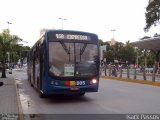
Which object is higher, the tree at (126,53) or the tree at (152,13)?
the tree at (152,13)

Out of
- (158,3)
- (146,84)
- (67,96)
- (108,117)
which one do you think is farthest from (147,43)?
(108,117)

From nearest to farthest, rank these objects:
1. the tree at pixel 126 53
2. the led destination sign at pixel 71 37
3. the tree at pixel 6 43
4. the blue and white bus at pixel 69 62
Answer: the blue and white bus at pixel 69 62 → the led destination sign at pixel 71 37 → the tree at pixel 6 43 → the tree at pixel 126 53

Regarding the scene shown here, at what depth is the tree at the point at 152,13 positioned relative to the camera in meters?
60.9

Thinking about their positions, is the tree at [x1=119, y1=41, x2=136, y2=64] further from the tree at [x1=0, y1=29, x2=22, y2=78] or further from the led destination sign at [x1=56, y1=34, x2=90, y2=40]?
the led destination sign at [x1=56, y1=34, x2=90, y2=40]

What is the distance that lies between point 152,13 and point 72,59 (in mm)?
49710

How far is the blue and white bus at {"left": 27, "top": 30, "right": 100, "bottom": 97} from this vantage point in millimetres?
14258

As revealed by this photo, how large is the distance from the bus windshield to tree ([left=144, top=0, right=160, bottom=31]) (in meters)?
48.1

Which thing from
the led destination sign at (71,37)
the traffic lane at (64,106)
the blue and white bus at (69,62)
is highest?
the led destination sign at (71,37)

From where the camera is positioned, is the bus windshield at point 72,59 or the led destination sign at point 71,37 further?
the led destination sign at point 71,37

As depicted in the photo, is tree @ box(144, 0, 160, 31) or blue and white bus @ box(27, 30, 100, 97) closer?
blue and white bus @ box(27, 30, 100, 97)

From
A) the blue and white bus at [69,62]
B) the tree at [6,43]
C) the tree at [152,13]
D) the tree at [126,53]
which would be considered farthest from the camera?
the tree at [126,53]

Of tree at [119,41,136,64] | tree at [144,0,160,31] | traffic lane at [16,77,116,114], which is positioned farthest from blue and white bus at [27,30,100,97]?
tree at [119,41,136,64]

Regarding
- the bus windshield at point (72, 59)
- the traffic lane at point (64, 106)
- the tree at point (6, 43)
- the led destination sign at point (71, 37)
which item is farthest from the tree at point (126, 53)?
the bus windshield at point (72, 59)

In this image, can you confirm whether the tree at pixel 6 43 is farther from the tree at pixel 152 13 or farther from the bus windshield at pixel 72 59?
the tree at pixel 152 13
